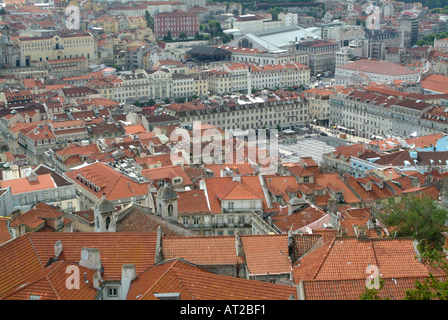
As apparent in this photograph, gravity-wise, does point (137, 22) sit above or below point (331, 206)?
above

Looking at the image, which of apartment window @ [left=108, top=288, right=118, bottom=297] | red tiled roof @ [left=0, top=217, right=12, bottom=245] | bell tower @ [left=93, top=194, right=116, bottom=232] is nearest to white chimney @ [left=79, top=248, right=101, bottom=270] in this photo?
apartment window @ [left=108, top=288, right=118, bottom=297]

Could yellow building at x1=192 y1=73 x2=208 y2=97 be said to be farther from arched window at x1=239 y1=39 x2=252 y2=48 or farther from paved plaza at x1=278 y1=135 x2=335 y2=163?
arched window at x1=239 y1=39 x2=252 y2=48

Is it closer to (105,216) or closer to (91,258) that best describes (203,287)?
(91,258)

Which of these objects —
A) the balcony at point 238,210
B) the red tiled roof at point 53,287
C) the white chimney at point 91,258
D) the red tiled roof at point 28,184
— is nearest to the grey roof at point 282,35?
the red tiled roof at point 28,184

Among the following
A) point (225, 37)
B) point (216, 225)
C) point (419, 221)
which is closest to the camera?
point (419, 221)
